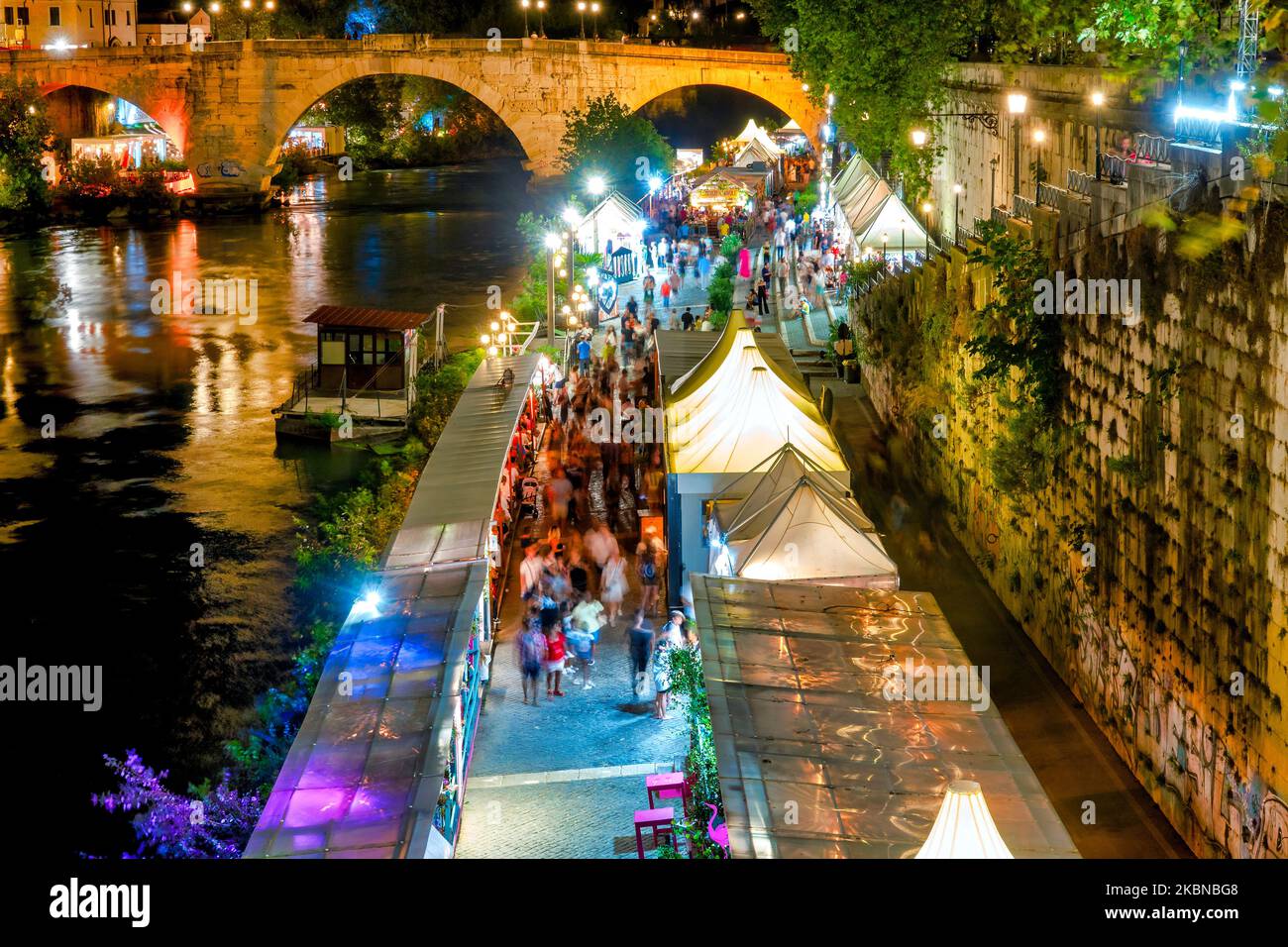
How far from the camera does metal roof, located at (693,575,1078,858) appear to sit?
25.9 ft


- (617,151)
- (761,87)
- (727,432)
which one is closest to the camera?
(727,432)

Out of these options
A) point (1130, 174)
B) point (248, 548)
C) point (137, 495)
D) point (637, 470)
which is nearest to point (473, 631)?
point (1130, 174)

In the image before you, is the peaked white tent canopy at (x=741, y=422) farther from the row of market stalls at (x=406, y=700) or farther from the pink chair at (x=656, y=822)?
the pink chair at (x=656, y=822)

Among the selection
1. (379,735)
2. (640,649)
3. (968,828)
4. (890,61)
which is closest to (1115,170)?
(640,649)

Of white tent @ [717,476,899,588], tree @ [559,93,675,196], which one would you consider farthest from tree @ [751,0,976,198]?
white tent @ [717,476,899,588]

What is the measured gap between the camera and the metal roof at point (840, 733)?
7.90 meters

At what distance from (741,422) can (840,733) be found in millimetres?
8162

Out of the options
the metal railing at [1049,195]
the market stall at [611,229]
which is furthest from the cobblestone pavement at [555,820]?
the market stall at [611,229]

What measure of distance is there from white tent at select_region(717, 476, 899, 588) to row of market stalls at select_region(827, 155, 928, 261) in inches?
644

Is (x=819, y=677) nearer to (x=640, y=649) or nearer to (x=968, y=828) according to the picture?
(x=968, y=828)

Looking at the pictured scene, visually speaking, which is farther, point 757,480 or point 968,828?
point 757,480

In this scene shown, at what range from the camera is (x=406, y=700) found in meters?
11.0

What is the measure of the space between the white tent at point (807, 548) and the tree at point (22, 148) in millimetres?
55907

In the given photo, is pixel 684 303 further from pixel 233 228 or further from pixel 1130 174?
pixel 233 228
